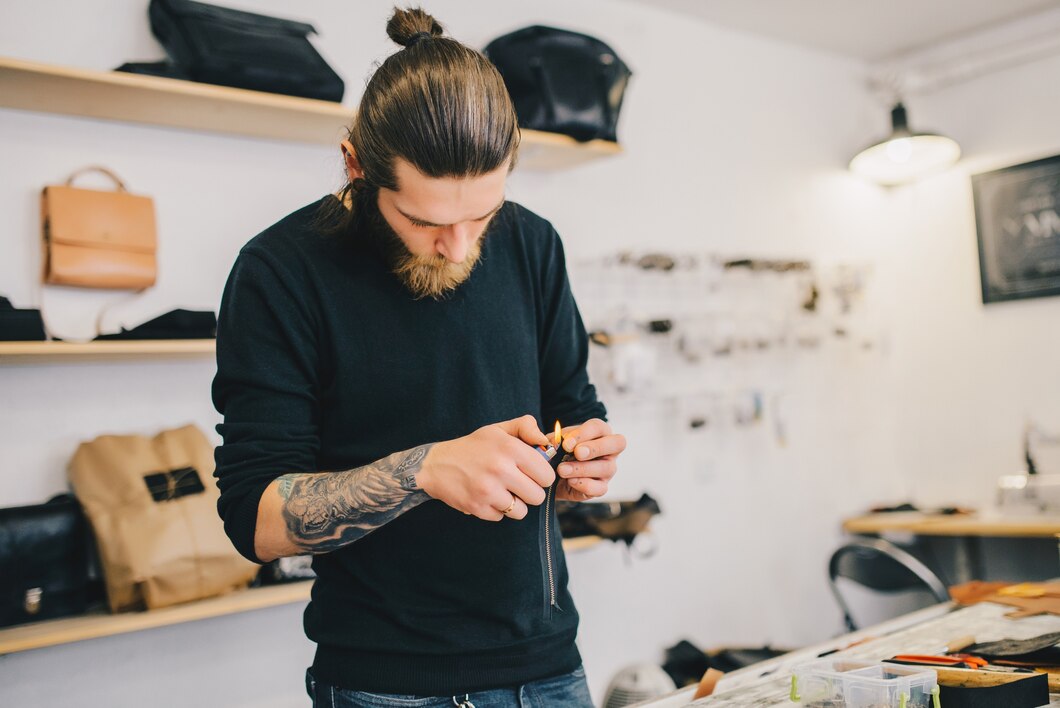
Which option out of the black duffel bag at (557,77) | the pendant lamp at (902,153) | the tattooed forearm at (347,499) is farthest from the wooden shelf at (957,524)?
the tattooed forearm at (347,499)

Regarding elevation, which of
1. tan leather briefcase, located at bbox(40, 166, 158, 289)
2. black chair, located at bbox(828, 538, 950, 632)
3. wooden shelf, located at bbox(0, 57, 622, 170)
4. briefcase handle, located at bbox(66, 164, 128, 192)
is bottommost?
black chair, located at bbox(828, 538, 950, 632)

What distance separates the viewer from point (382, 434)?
4.71ft

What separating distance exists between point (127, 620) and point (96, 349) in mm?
676

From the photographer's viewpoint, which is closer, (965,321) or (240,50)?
(240,50)

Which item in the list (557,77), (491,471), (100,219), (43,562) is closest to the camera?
(491,471)

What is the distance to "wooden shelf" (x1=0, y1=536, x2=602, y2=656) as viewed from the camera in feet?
6.98

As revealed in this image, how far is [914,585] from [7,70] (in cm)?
337

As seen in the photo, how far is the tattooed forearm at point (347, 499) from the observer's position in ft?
4.08

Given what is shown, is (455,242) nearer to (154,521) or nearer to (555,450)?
(555,450)

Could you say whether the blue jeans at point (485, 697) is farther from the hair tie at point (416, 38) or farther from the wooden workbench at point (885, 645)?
the hair tie at point (416, 38)

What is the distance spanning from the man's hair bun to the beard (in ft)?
0.80

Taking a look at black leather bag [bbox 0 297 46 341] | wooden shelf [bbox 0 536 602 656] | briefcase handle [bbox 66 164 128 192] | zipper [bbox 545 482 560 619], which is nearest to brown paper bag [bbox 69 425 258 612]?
wooden shelf [bbox 0 536 602 656]

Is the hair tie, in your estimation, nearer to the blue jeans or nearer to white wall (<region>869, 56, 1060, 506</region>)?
the blue jeans

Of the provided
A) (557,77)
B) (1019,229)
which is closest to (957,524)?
(1019,229)
